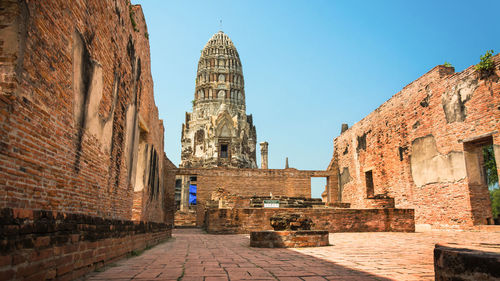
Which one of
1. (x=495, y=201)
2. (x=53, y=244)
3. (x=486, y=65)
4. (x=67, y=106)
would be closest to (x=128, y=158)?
(x=67, y=106)

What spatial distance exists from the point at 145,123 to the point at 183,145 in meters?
33.6

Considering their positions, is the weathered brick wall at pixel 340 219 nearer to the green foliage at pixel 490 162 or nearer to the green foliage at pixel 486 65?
the green foliage at pixel 486 65

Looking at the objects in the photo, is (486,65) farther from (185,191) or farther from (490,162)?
(185,191)

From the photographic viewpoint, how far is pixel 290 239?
6.30 metres

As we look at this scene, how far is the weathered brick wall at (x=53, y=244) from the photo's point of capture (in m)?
1.99

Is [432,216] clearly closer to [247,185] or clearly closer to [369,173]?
[369,173]

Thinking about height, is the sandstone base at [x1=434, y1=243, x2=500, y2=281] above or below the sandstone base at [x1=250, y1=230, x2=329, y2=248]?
above

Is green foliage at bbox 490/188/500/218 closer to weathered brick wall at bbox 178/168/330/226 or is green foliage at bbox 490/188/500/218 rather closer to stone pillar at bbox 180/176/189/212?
weathered brick wall at bbox 178/168/330/226

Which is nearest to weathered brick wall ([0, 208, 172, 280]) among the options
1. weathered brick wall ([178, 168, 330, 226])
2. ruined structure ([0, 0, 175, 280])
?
ruined structure ([0, 0, 175, 280])

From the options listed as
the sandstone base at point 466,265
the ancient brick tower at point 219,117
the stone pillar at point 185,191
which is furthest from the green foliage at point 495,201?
the sandstone base at point 466,265

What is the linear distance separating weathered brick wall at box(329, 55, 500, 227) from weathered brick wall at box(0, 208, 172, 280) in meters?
10.4

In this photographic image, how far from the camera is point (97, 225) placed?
353 centimetres

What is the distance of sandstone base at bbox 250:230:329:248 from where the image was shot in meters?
6.29

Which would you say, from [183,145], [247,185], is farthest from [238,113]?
[247,185]
